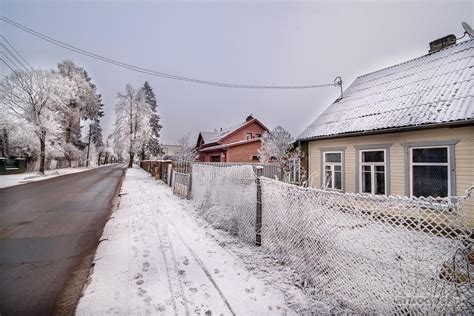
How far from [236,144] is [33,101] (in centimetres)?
2054

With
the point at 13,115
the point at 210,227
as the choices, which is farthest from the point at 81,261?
the point at 13,115

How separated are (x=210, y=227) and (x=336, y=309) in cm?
364

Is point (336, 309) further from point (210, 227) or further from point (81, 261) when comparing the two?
point (81, 261)

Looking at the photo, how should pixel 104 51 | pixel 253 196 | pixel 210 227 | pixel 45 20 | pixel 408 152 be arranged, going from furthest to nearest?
pixel 104 51
pixel 45 20
pixel 408 152
pixel 210 227
pixel 253 196

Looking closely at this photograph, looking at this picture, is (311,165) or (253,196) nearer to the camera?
(253,196)

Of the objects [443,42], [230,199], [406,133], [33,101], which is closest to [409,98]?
[406,133]

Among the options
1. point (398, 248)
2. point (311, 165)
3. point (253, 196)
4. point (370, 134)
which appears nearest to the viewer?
point (398, 248)

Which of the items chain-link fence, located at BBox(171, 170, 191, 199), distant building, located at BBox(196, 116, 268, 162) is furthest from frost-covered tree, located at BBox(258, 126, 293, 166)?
chain-link fence, located at BBox(171, 170, 191, 199)

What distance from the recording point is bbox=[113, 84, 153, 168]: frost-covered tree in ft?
118

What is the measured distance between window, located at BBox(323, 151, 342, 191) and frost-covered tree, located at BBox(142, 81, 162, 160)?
3458cm

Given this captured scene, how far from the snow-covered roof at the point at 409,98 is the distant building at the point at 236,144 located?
501 inches

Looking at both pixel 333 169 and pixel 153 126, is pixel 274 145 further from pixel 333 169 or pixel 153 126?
pixel 153 126

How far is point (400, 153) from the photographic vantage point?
25.3 ft

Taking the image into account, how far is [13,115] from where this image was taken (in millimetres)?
21500
